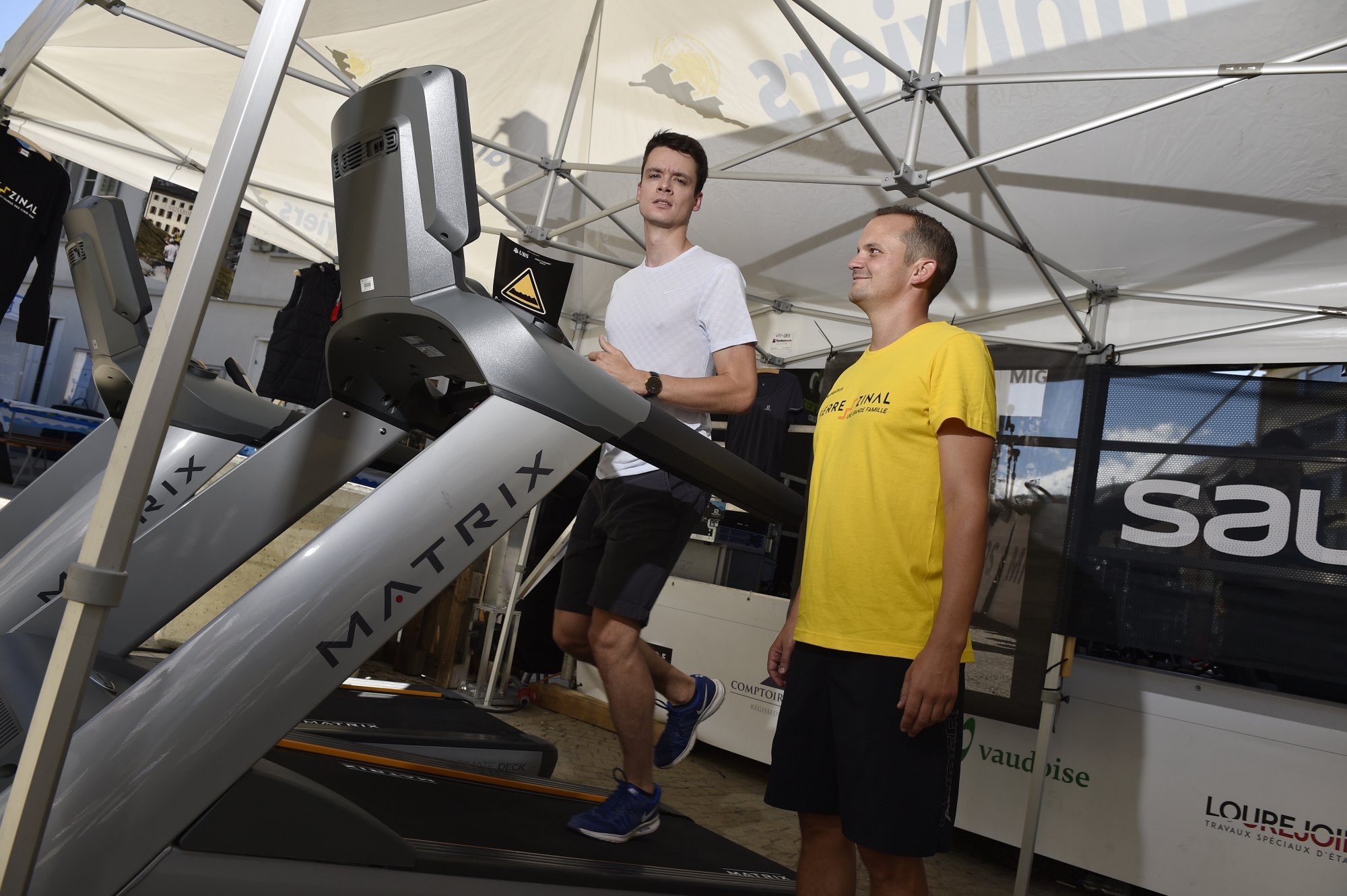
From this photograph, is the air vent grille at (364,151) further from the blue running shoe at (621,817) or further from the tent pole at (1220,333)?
the tent pole at (1220,333)

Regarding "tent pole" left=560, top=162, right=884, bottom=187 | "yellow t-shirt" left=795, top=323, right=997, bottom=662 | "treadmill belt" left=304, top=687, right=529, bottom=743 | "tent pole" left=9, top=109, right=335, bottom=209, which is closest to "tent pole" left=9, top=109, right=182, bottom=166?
"tent pole" left=9, top=109, right=335, bottom=209

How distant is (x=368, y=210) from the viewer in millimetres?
1518

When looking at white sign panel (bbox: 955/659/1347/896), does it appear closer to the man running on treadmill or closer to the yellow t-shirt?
the man running on treadmill

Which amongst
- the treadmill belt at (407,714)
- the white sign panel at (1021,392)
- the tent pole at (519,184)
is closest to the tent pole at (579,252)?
the tent pole at (519,184)

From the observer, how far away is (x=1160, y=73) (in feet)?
8.02

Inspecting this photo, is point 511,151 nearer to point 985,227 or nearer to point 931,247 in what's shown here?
point 985,227

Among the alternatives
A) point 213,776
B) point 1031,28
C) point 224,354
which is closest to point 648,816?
point 213,776

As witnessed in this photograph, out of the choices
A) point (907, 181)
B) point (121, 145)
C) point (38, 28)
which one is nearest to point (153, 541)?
point (38, 28)

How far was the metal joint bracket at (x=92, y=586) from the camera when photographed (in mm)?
831

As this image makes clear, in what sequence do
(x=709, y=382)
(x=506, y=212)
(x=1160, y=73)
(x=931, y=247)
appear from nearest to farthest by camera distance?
(x=931, y=247) < (x=709, y=382) < (x=1160, y=73) < (x=506, y=212)

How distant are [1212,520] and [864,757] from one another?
8.00 ft

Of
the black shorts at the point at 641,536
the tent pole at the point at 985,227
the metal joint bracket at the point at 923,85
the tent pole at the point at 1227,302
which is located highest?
the metal joint bracket at the point at 923,85

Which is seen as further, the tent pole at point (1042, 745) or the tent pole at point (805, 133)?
the tent pole at point (1042, 745)

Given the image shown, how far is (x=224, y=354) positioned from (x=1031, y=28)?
14525 millimetres
